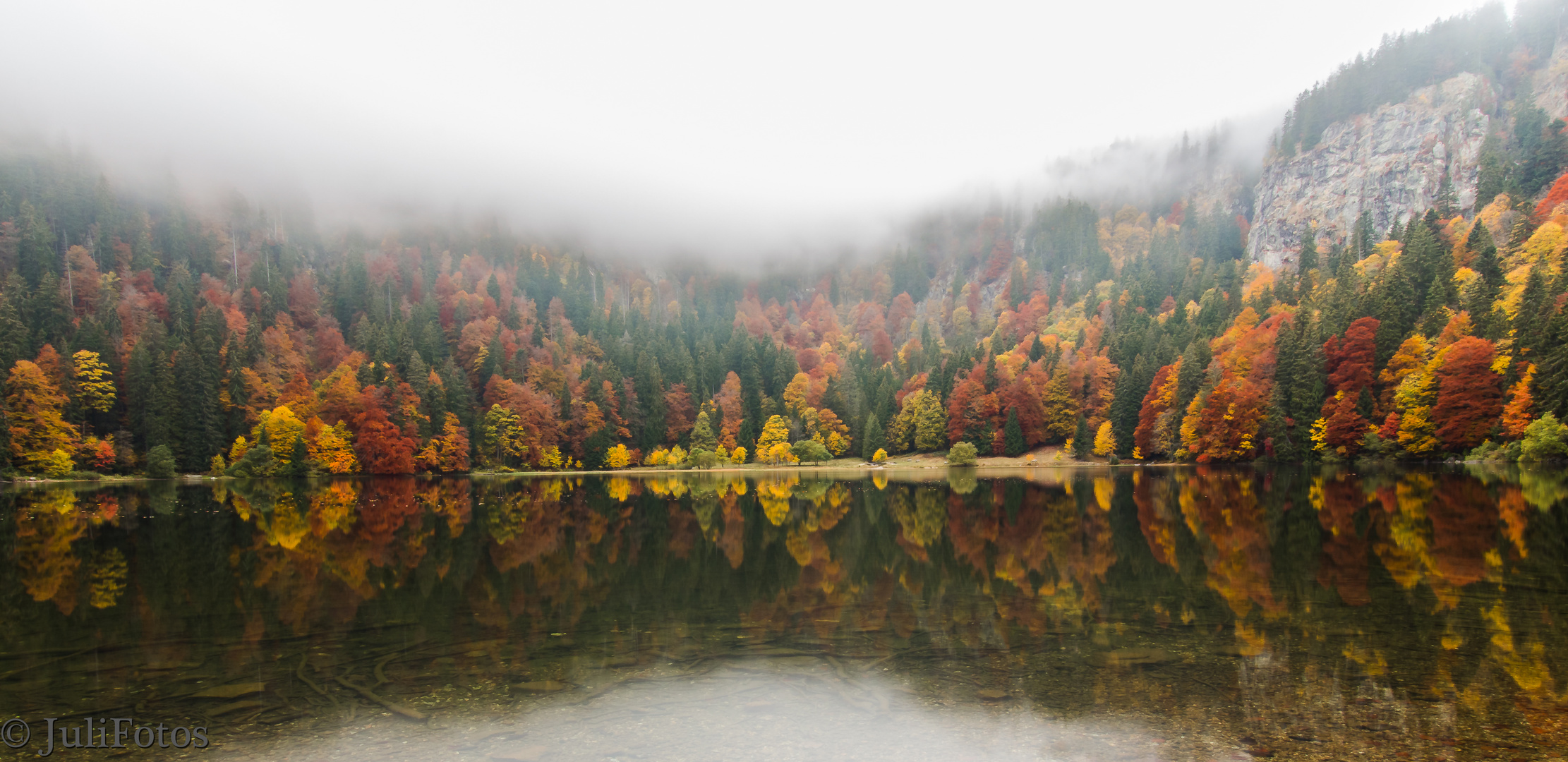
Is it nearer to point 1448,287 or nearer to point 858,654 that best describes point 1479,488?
point 858,654

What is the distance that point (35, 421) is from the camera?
235 feet

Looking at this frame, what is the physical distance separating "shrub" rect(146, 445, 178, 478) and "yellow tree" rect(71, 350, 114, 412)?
35.7ft

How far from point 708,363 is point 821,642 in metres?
128

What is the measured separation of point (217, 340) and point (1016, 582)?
120 metres

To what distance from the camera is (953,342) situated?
188625mm

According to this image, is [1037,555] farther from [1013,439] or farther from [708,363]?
[708,363]

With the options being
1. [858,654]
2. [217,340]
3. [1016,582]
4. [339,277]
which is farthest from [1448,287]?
[339,277]

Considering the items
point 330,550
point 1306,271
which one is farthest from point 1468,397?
point 330,550

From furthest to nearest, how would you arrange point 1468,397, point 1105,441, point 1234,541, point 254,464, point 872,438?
point 872,438 < point 1105,441 < point 254,464 < point 1468,397 < point 1234,541

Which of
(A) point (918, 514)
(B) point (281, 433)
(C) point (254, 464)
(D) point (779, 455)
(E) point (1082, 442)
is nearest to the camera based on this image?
(A) point (918, 514)

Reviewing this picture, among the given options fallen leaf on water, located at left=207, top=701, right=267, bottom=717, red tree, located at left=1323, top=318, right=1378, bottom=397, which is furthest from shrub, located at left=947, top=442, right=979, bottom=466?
fallen leaf on water, located at left=207, top=701, right=267, bottom=717

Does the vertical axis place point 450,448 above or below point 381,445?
below

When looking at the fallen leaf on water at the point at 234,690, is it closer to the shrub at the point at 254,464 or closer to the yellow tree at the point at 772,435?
the shrub at the point at 254,464

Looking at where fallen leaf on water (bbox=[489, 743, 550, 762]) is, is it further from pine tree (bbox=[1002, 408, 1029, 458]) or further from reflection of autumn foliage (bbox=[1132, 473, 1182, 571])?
pine tree (bbox=[1002, 408, 1029, 458])
